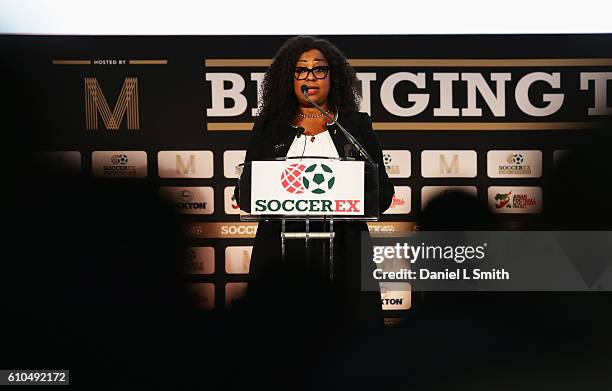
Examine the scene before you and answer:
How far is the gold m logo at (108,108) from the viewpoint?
4.12 metres

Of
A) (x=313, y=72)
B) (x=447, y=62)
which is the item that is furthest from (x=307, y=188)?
(x=447, y=62)

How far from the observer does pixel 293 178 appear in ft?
8.96

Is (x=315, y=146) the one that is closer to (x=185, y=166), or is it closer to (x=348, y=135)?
(x=348, y=135)

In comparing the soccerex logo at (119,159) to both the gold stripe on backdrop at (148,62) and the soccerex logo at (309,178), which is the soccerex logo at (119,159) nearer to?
the gold stripe on backdrop at (148,62)

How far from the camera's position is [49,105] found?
4.12 m

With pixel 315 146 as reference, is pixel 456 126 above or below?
above

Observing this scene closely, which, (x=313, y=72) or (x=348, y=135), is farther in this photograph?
(x=313, y=72)

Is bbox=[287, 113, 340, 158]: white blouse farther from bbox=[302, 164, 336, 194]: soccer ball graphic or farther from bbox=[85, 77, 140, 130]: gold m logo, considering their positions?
bbox=[85, 77, 140, 130]: gold m logo

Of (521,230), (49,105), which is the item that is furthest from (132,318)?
(521,230)

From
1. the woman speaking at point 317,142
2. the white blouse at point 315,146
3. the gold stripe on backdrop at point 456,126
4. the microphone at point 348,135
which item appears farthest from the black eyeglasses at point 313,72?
the gold stripe on backdrop at point 456,126

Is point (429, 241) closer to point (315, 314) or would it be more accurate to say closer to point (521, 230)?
point (521, 230)

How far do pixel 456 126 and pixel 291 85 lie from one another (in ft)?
4.34

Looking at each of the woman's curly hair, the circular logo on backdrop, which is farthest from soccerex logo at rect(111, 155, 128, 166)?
the circular logo on backdrop

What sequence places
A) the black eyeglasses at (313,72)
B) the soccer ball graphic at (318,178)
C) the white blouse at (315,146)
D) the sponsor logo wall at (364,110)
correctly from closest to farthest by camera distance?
the soccer ball graphic at (318,178), the white blouse at (315,146), the black eyeglasses at (313,72), the sponsor logo wall at (364,110)
